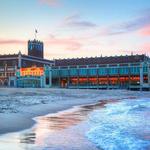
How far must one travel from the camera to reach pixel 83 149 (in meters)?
13.9

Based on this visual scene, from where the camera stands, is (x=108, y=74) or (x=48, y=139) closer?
(x=48, y=139)

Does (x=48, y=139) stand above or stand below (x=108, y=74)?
below

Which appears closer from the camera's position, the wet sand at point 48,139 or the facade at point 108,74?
the wet sand at point 48,139

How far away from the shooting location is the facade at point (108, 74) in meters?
172

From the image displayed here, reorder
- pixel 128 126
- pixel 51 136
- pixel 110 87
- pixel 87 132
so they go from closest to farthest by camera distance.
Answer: pixel 51 136 → pixel 87 132 → pixel 128 126 → pixel 110 87

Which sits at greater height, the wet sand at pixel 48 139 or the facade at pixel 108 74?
the facade at pixel 108 74

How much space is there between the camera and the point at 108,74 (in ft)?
600

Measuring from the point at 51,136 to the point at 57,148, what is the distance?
3039 millimetres

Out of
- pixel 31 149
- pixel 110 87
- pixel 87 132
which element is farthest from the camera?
pixel 110 87

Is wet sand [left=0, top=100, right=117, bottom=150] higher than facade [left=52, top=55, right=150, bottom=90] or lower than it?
lower

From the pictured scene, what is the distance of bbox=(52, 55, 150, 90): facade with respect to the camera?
17238 centimetres

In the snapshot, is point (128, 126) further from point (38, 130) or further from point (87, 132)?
point (38, 130)

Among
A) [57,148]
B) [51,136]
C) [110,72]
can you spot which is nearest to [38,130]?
[51,136]

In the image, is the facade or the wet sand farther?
the facade
